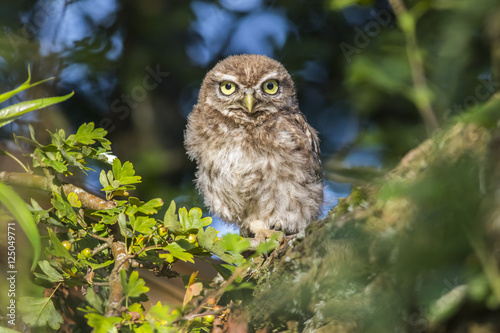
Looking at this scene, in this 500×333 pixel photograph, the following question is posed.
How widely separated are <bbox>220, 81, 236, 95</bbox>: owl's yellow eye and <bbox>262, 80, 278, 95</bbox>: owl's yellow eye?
0.27 meters

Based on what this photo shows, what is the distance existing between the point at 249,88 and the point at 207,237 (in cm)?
251

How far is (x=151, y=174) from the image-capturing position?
4332mm

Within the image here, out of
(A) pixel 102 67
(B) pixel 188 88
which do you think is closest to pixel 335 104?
(B) pixel 188 88

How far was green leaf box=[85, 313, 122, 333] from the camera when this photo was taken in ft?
4.33

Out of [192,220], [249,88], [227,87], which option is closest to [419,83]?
[192,220]

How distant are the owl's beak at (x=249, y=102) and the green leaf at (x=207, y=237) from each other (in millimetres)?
2232

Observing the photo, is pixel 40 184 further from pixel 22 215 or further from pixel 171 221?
pixel 171 221

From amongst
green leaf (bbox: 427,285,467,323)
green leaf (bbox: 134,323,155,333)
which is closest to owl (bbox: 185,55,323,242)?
green leaf (bbox: 134,323,155,333)

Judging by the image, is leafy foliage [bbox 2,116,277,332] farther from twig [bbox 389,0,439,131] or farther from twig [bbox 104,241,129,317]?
twig [bbox 389,0,439,131]

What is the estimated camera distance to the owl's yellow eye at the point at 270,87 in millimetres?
4070

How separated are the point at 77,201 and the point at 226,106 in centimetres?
228

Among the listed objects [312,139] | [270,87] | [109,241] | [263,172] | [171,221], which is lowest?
[109,241]

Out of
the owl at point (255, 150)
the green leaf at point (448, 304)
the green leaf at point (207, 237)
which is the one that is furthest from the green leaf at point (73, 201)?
the owl at point (255, 150)

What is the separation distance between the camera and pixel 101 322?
4.39 feet
